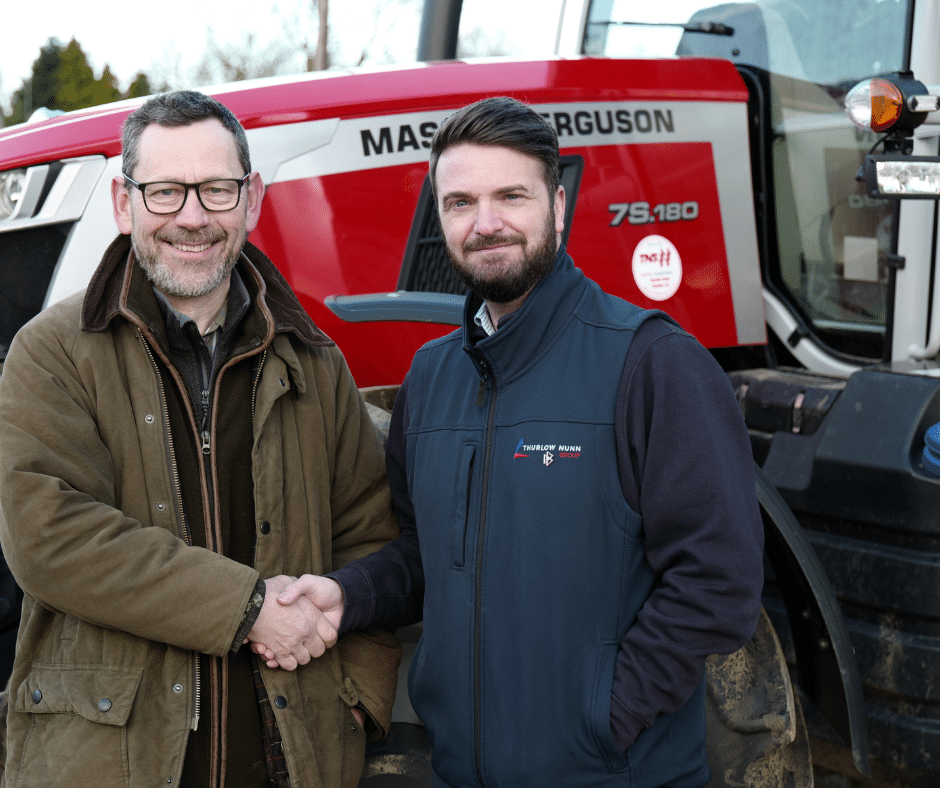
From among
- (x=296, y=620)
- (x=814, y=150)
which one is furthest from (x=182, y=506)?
(x=814, y=150)

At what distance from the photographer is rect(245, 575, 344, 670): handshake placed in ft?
5.74

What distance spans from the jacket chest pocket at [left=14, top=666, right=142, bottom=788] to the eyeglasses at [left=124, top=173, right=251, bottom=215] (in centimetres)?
84

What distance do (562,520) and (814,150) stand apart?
2.19m

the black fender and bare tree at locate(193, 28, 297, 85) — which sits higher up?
bare tree at locate(193, 28, 297, 85)

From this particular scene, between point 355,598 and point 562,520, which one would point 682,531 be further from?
point 355,598

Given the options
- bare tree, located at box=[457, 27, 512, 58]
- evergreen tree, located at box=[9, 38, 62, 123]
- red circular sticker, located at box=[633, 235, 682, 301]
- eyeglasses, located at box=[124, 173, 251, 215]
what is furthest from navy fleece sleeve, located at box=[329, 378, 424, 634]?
evergreen tree, located at box=[9, 38, 62, 123]

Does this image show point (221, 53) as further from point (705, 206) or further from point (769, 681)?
point (769, 681)

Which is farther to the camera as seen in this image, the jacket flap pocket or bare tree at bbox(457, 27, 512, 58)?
bare tree at bbox(457, 27, 512, 58)

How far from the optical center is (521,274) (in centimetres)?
177

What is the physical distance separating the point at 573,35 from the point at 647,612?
9.02 feet

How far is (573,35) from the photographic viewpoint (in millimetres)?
3775

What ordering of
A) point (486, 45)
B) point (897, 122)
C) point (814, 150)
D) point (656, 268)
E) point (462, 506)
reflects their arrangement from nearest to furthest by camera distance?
point (462, 506), point (897, 122), point (656, 268), point (814, 150), point (486, 45)

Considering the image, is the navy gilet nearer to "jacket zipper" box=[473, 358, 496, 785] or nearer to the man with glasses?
"jacket zipper" box=[473, 358, 496, 785]

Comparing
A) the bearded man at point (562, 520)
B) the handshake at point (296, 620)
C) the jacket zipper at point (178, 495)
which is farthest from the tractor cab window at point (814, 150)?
the jacket zipper at point (178, 495)
